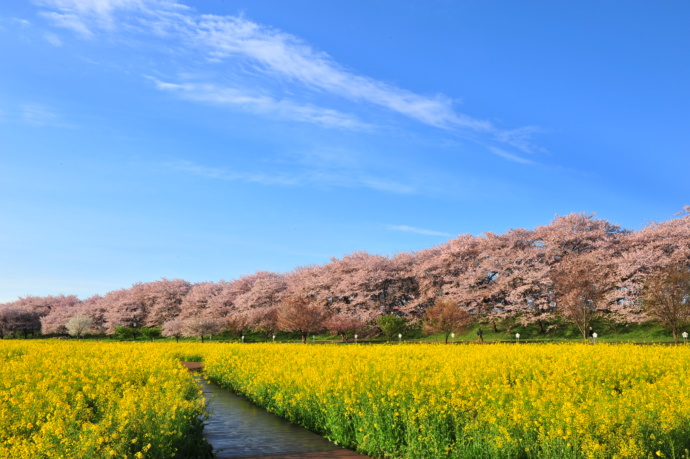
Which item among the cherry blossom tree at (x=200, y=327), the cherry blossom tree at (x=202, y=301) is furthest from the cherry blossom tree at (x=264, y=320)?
the cherry blossom tree at (x=202, y=301)

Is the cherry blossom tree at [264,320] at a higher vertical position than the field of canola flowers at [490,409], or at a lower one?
higher

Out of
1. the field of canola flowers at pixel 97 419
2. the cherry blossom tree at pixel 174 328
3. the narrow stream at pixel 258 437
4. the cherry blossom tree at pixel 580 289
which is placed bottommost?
the narrow stream at pixel 258 437

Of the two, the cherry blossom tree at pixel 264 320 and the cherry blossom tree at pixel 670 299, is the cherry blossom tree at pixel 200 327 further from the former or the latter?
the cherry blossom tree at pixel 670 299

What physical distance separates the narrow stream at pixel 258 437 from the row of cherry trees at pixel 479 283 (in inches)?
1330

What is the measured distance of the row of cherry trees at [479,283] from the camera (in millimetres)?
52406

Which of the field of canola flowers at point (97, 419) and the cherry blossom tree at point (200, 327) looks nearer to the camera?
the field of canola flowers at point (97, 419)

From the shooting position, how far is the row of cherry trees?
52.4 meters

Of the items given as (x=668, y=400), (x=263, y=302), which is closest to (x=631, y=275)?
(x=263, y=302)

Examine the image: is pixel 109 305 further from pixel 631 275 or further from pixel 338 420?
pixel 338 420

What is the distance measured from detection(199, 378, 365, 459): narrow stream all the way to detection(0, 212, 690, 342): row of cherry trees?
33794mm

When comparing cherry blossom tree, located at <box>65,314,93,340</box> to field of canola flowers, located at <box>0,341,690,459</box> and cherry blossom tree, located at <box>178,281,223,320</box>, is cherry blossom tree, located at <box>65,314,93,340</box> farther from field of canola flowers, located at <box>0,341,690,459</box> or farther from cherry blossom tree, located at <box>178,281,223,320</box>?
field of canola flowers, located at <box>0,341,690,459</box>

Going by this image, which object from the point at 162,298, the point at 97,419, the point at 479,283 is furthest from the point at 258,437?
the point at 162,298

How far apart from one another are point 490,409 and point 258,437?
5.66 metres

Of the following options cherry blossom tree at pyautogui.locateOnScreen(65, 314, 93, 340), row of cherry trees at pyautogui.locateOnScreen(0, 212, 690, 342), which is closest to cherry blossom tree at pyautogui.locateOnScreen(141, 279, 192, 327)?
row of cherry trees at pyautogui.locateOnScreen(0, 212, 690, 342)
